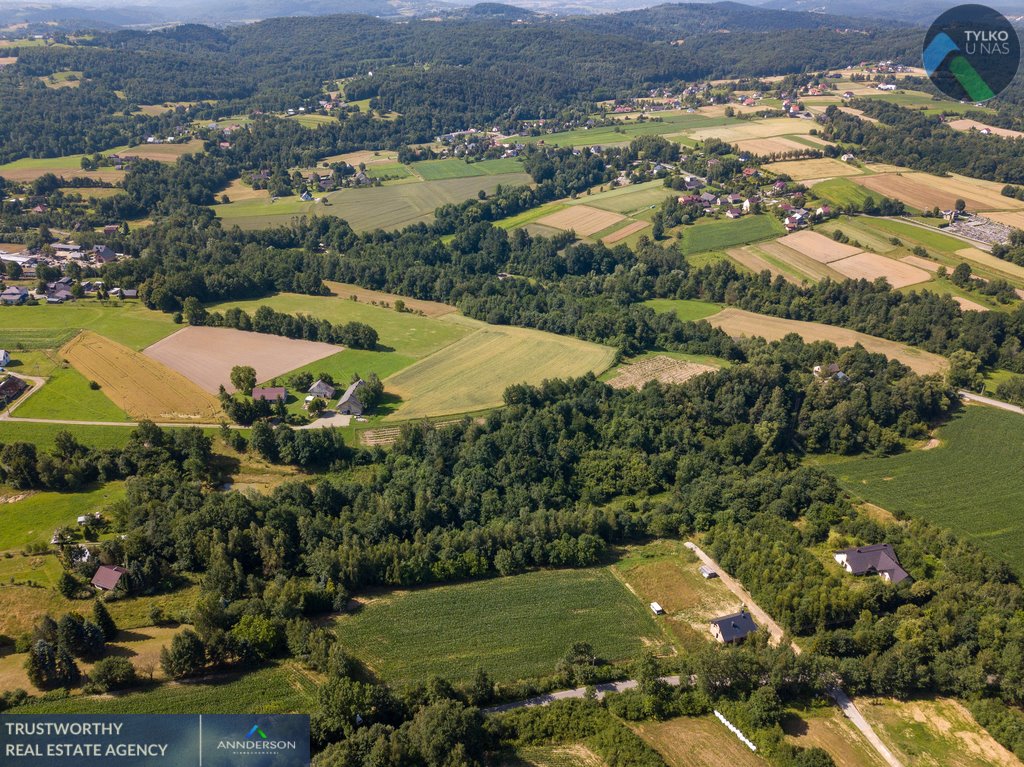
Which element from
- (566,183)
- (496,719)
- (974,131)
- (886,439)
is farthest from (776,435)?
(974,131)

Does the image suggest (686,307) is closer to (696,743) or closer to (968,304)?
(968,304)

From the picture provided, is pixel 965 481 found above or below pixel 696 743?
above

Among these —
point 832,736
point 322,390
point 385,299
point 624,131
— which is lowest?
point 832,736

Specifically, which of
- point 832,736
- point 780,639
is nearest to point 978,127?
point 780,639

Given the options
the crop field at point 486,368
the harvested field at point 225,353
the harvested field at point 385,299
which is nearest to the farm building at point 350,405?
the crop field at point 486,368

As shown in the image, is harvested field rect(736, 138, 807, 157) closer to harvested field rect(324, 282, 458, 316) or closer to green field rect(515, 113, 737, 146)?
green field rect(515, 113, 737, 146)

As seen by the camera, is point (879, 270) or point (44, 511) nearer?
point (44, 511)
